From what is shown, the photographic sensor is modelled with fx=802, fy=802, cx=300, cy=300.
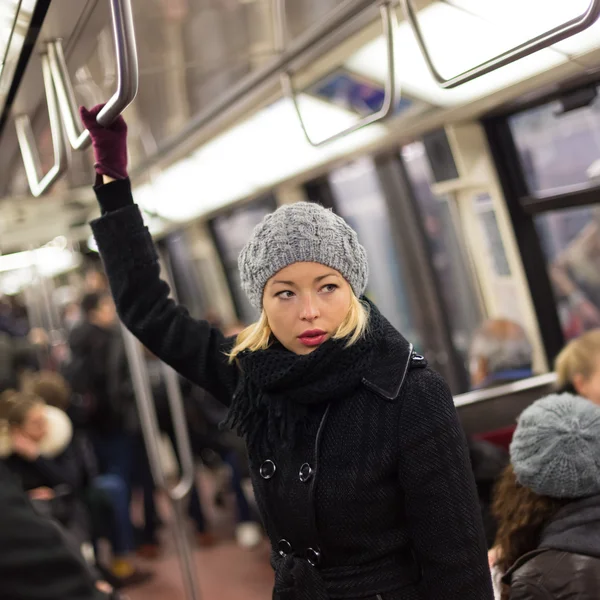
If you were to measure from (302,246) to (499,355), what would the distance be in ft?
6.03

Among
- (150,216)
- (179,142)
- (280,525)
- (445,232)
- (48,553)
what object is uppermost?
(179,142)

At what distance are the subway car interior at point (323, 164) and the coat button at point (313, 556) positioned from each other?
0.63 m

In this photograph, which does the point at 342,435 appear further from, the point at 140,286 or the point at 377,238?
the point at 377,238

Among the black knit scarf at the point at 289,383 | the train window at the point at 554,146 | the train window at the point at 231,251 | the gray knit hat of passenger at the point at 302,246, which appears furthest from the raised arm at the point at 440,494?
the train window at the point at 231,251

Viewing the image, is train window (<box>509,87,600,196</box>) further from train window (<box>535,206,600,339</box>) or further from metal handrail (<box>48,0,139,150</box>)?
metal handrail (<box>48,0,139,150</box>)

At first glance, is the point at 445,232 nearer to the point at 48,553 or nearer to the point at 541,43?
the point at 541,43

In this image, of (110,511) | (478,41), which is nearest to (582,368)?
(478,41)

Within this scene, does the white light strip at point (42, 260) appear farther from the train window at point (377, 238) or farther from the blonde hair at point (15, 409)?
the train window at point (377, 238)

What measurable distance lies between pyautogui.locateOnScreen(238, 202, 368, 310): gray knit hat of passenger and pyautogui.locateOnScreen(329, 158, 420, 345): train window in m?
3.56

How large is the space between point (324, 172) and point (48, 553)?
12.3 feet

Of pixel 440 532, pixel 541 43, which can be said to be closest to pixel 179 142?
pixel 541 43

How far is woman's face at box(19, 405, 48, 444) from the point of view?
391cm

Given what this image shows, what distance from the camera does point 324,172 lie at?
15.2ft

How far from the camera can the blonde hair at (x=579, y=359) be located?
99.7 inches
